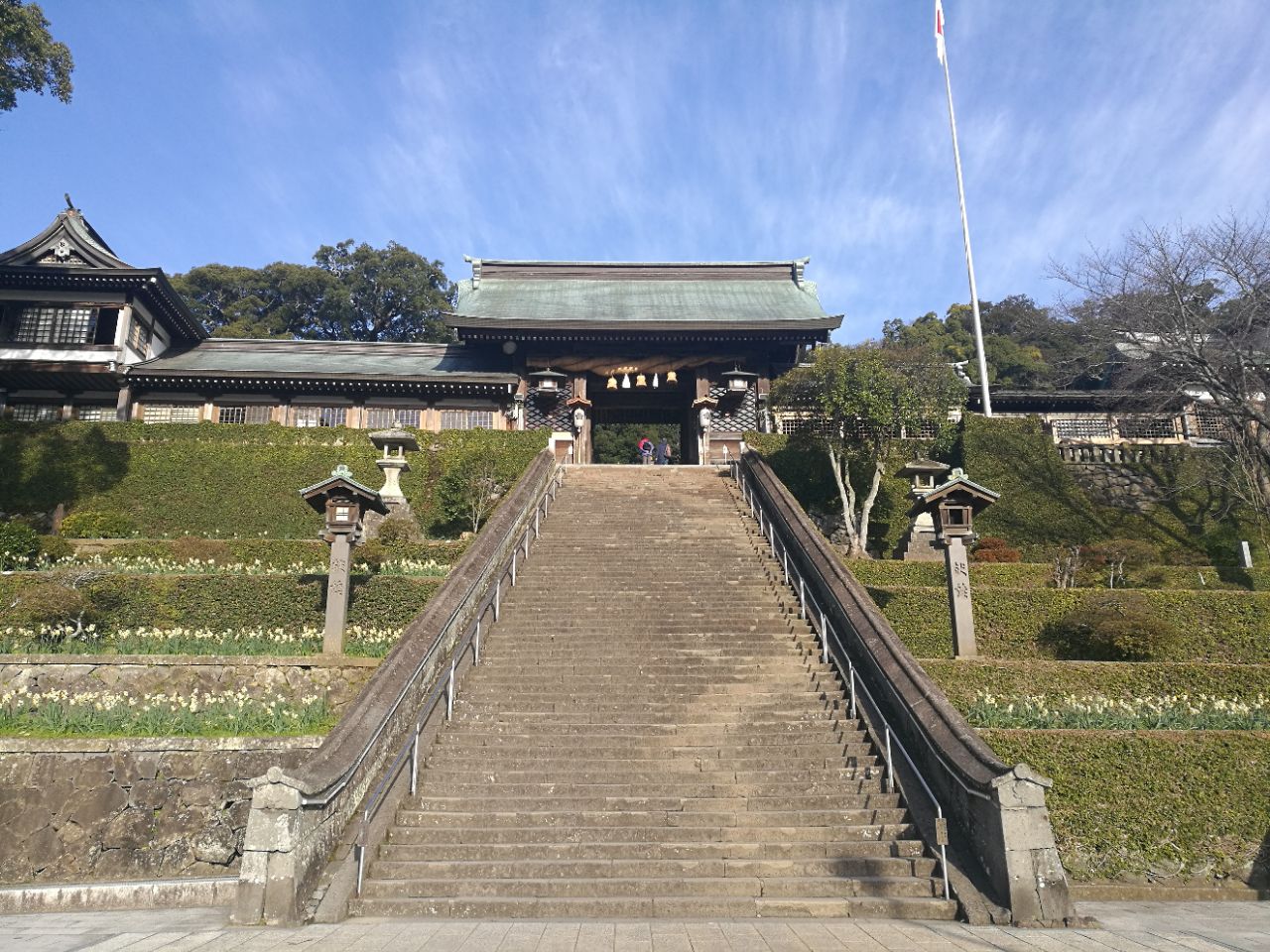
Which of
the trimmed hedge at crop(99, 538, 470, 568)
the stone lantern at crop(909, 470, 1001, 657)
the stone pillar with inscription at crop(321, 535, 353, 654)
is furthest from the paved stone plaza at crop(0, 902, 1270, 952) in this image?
the trimmed hedge at crop(99, 538, 470, 568)

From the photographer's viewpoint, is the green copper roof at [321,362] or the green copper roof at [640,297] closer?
the green copper roof at [321,362]

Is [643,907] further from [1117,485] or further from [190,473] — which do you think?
[1117,485]

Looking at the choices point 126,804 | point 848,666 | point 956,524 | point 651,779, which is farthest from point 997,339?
point 126,804

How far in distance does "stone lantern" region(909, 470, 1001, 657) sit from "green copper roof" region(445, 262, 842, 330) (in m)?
14.7

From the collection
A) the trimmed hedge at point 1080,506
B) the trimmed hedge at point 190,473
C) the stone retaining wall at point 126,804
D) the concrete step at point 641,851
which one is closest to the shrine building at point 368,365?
the trimmed hedge at point 190,473

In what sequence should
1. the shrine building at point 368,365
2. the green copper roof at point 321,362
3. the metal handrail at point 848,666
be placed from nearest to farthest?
the metal handrail at point 848,666
the shrine building at point 368,365
the green copper roof at point 321,362

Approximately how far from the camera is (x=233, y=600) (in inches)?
493

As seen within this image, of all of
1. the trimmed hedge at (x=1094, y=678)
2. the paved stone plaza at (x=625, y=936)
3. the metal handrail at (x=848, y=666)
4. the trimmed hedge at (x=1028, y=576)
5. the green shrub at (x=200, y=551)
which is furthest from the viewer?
the green shrub at (x=200, y=551)

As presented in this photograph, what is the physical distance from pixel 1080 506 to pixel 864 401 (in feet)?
25.0

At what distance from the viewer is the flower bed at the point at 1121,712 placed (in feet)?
29.9

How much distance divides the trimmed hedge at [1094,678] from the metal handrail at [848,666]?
51.4 inches

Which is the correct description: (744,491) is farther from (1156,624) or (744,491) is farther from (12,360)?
(12,360)

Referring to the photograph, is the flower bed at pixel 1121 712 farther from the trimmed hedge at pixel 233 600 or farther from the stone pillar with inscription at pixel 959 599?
the trimmed hedge at pixel 233 600

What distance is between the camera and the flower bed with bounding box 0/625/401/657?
11195 mm
